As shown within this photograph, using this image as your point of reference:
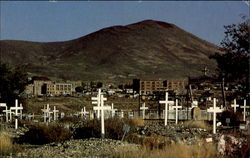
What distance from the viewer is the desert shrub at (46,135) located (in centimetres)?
1959

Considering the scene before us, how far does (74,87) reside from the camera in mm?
109125

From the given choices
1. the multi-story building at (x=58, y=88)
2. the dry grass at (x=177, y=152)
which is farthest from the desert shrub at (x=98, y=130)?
the multi-story building at (x=58, y=88)

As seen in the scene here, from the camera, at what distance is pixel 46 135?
65.0ft

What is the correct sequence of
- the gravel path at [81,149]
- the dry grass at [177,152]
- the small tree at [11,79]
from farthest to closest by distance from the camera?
1. the small tree at [11,79]
2. the gravel path at [81,149]
3. the dry grass at [177,152]

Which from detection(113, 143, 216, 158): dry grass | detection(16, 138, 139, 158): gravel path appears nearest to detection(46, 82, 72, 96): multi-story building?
detection(16, 138, 139, 158): gravel path

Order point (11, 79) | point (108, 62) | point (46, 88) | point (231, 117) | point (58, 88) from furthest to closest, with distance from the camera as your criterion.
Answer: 1. point (108, 62)
2. point (58, 88)
3. point (46, 88)
4. point (11, 79)
5. point (231, 117)

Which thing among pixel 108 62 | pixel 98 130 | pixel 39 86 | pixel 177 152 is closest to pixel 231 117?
pixel 98 130

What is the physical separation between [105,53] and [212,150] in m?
179

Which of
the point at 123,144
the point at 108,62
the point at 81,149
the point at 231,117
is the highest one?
the point at 108,62

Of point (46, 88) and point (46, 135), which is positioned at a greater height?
point (46, 88)

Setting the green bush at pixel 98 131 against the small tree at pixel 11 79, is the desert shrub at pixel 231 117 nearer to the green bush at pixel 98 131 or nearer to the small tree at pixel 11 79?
the green bush at pixel 98 131

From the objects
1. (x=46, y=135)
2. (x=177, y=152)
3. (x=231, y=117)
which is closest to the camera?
(x=177, y=152)

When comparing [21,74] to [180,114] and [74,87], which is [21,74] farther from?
[74,87]

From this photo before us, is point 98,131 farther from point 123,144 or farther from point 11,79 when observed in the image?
point 11,79
